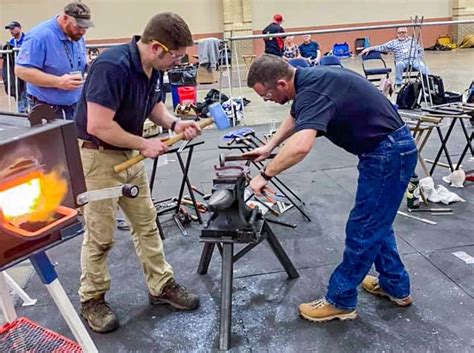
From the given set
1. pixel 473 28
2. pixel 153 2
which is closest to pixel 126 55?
pixel 153 2

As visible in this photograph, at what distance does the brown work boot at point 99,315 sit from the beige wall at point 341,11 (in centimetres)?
1320

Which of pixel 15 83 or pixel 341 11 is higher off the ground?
pixel 341 11

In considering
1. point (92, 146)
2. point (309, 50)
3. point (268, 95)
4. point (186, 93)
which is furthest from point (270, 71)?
point (309, 50)

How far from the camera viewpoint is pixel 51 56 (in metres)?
3.07

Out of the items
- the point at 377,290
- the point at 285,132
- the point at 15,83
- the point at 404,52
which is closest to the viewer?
the point at 285,132

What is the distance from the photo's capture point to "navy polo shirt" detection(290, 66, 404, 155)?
197cm

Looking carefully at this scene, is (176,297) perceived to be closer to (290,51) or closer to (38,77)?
(38,77)

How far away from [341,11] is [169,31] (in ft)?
46.8

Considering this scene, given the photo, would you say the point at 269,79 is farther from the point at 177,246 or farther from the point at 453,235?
the point at 453,235

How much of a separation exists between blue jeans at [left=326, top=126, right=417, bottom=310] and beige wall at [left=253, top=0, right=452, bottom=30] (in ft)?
43.1

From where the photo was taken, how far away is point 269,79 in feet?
6.88

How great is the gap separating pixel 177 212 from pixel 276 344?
5.23 ft

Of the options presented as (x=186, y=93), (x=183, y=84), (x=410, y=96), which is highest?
(x=183, y=84)

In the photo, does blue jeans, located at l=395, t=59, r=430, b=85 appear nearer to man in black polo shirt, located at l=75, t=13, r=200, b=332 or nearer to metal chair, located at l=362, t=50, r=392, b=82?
metal chair, located at l=362, t=50, r=392, b=82
